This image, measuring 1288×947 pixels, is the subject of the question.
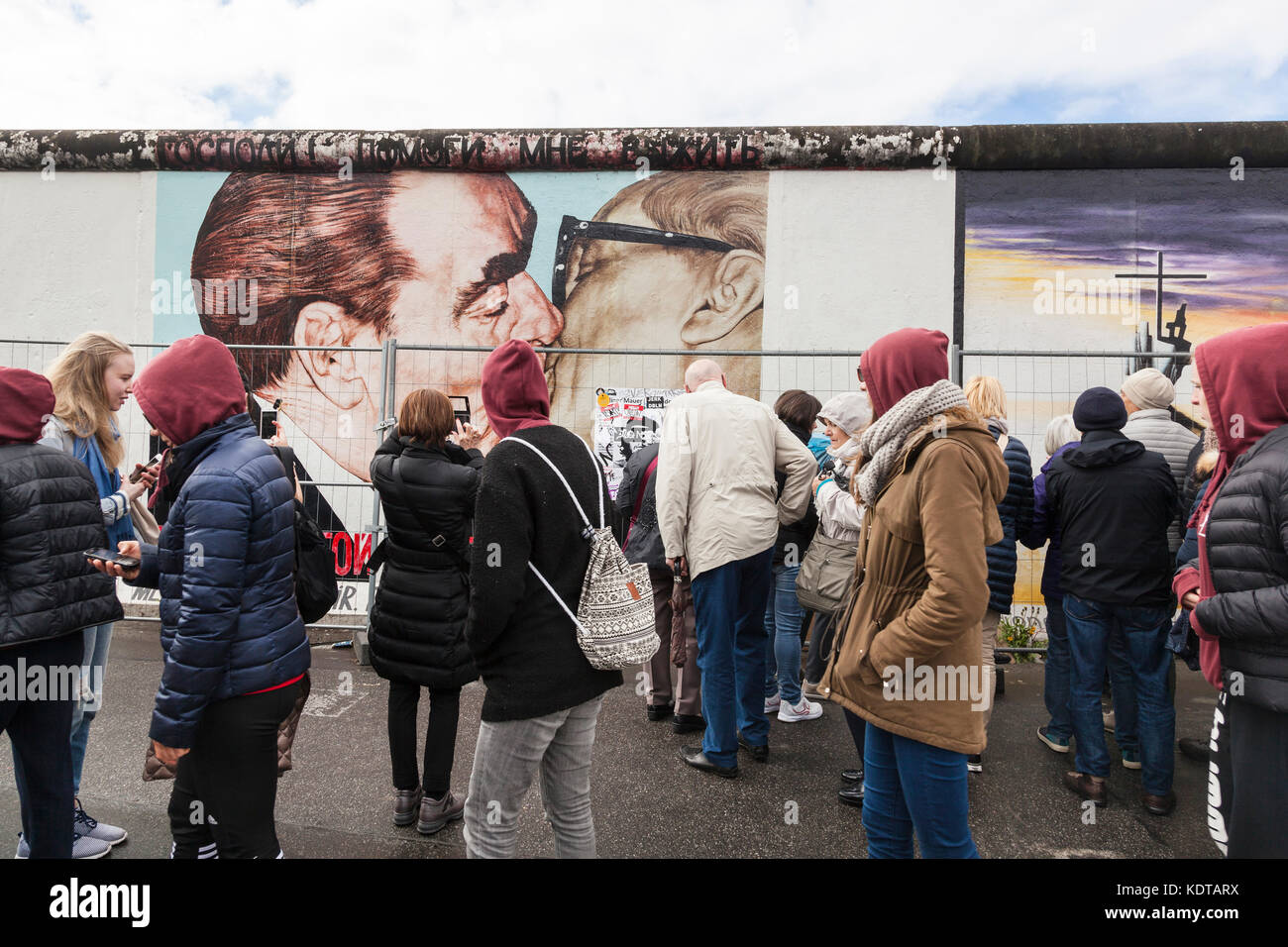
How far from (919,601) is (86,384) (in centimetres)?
338

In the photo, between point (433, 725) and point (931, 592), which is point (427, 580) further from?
point (931, 592)

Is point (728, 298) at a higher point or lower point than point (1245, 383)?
higher

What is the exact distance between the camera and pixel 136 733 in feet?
15.0

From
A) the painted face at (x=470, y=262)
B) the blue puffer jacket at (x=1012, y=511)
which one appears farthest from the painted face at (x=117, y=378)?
the painted face at (x=470, y=262)

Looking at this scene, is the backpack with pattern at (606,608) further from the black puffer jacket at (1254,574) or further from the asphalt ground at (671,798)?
the black puffer jacket at (1254,574)

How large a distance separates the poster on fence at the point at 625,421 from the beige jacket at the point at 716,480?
259cm

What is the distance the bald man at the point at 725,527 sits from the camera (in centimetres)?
394

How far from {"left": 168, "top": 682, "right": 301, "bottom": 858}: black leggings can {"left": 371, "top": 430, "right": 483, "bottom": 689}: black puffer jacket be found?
3.07ft

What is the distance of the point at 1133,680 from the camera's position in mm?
3945

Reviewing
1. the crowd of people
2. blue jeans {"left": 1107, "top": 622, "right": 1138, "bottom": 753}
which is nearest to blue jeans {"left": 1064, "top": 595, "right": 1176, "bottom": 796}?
blue jeans {"left": 1107, "top": 622, "right": 1138, "bottom": 753}

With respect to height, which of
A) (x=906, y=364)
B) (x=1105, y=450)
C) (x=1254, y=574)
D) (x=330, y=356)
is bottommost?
(x=1254, y=574)

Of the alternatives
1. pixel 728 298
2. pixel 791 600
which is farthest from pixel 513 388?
pixel 728 298
